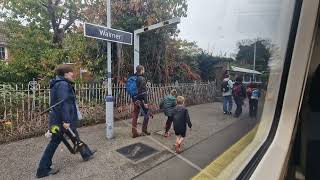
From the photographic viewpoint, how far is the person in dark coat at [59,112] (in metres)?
2.75

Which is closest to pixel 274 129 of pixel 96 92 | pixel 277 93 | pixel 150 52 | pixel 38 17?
pixel 277 93

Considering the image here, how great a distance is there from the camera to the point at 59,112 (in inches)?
111

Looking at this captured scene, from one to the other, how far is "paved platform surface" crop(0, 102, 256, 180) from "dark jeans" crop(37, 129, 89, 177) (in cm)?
9

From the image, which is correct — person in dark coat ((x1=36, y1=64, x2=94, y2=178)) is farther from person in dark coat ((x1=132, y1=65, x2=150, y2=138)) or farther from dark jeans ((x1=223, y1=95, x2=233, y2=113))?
dark jeans ((x1=223, y1=95, x2=233, y2=113))

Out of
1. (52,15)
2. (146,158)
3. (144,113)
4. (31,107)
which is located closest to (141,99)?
(144,113)

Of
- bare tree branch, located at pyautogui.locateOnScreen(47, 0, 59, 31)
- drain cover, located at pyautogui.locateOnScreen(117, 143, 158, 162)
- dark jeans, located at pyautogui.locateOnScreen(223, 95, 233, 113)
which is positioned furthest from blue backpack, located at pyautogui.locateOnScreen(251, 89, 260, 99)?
bare tree branch, located at pyautogui.locateOnScreen(47, 0, 59, 31)

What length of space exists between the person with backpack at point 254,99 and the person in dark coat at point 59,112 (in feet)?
6.35

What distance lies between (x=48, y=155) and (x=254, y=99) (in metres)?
2.28

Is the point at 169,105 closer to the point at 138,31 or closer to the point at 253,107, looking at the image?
the point at 253,107

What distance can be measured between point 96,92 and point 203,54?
10.4ft

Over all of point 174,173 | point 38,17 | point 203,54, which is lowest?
point 174,173

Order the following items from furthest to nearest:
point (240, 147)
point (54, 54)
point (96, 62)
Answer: point (54, 54) < point (96, 62) < point (240, 147)

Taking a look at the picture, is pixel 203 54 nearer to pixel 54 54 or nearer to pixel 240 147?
pixel 240 147

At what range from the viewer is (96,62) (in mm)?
3117
